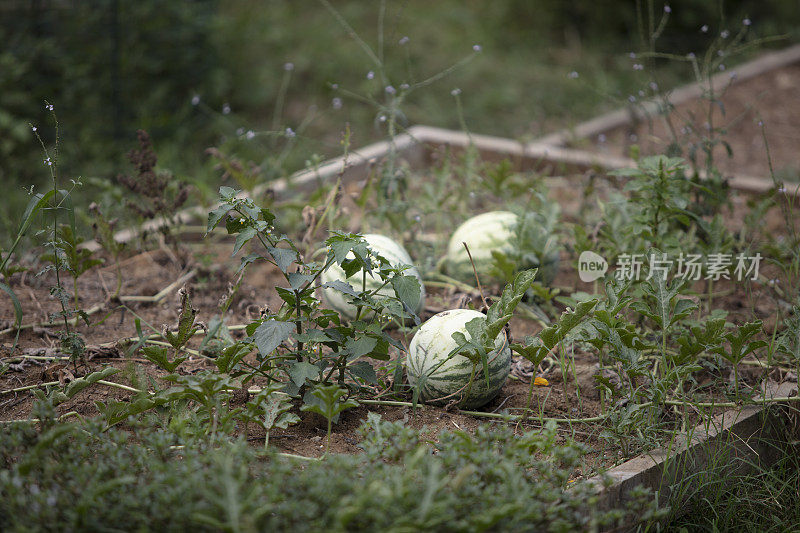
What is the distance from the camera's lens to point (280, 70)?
724 centimetres

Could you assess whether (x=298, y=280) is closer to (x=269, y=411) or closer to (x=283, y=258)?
(x=283, y=258)

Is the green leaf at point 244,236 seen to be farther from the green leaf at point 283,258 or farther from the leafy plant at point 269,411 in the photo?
the leafy plant at point 269,411

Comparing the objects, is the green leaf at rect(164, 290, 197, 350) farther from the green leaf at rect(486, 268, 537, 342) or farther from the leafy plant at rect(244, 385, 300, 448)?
the green leaf at rect(486, 268, 537, 342)

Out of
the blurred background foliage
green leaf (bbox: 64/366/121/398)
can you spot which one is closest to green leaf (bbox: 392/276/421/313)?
green leaf (bbox: 64/366/121/398)

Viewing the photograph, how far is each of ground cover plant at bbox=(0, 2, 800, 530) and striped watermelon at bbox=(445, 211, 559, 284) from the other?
1cm

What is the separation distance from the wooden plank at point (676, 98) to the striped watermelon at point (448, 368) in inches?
102

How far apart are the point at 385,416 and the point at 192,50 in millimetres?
4495

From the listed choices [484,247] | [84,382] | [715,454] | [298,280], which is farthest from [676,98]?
[84,382]

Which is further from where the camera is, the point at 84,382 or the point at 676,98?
the point at 676,98

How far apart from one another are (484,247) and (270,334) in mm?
1398

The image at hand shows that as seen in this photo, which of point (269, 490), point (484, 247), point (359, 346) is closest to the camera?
point (269, 490)

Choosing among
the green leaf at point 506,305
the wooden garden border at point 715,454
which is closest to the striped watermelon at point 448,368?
the green leaf at point 506,305

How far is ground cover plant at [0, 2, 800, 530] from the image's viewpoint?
5.38 ft

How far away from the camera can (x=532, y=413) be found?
2.49 metres
